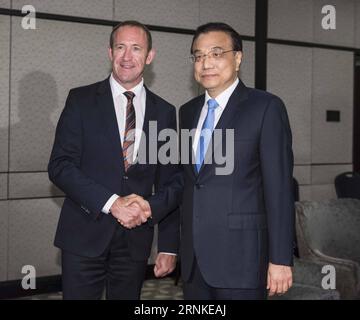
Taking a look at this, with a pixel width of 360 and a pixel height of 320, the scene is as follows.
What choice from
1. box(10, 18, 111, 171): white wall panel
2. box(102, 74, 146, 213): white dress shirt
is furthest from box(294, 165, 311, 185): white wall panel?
box(102, 74, 146, 213): white dress shirt

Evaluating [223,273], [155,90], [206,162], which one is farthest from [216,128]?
[155,90]

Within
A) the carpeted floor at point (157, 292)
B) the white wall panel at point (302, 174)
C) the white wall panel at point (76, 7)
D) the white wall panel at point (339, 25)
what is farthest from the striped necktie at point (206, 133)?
the white wall panel at point (339, 25)

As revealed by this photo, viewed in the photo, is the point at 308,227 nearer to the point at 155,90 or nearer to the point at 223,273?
the point at 223,273

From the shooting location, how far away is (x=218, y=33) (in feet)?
7.49

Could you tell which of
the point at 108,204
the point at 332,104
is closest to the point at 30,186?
the point at 108,204

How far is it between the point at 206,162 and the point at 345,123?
5.46 meters

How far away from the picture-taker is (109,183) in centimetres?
247

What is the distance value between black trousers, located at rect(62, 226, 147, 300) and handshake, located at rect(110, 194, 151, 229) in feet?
0.44

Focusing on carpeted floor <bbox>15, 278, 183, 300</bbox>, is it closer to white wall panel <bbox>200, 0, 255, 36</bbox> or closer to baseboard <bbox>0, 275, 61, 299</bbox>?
baseboard <bbox>0, 275, 61, 299</bbox>

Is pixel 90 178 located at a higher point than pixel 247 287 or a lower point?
higher

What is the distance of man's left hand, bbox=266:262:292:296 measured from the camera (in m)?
2.13

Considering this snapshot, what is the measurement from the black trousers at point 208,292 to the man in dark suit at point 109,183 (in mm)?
313

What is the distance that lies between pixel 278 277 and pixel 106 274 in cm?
84
